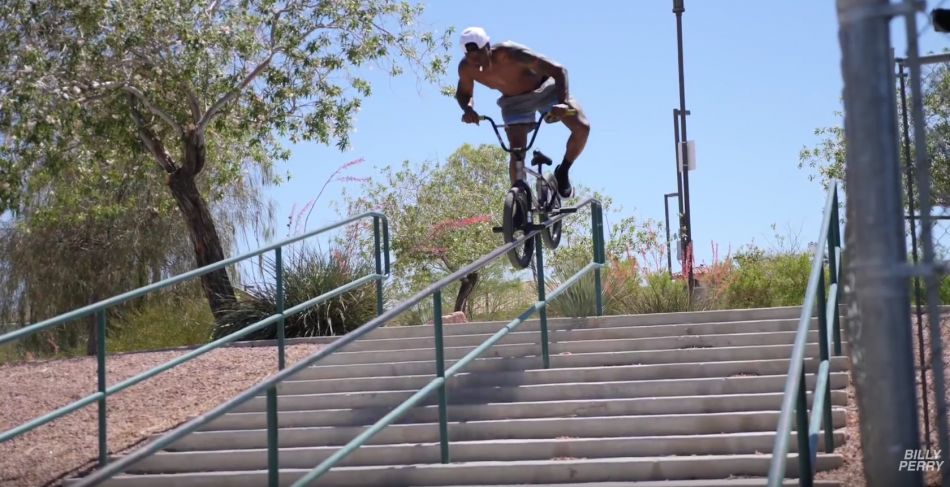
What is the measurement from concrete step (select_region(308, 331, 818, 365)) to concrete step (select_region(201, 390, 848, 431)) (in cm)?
108

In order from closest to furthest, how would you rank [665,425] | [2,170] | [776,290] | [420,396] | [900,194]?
[900,194] → [420,396] → [665,425] → [776,290] → [2,170]

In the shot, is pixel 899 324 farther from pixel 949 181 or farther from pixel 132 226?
pixel 132 226

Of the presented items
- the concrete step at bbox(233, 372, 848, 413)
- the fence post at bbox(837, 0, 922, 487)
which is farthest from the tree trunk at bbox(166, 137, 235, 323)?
the fence post at bbox(837, 0, 922, 487)

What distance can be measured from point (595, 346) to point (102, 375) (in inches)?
138

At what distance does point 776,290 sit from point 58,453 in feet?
24.7

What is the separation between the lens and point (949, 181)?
4.82 meters

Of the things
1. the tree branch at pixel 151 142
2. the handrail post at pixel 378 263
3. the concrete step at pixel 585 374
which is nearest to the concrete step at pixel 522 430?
the concrete step at pixel 585 374

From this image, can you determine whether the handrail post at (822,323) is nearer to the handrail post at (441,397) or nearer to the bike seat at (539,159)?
the handrail post at (441,397)

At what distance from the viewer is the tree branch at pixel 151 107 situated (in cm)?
1495

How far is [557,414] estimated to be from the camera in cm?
756

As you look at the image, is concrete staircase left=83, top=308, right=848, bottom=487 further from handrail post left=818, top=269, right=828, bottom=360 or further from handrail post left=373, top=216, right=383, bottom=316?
handrail post left=373, top=216, right=383, bottom=316

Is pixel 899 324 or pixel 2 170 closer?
pixel 899 324

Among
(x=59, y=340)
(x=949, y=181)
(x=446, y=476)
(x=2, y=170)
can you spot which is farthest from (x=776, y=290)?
(x=59, y=340)

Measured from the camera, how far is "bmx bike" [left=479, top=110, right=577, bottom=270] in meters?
9.29
